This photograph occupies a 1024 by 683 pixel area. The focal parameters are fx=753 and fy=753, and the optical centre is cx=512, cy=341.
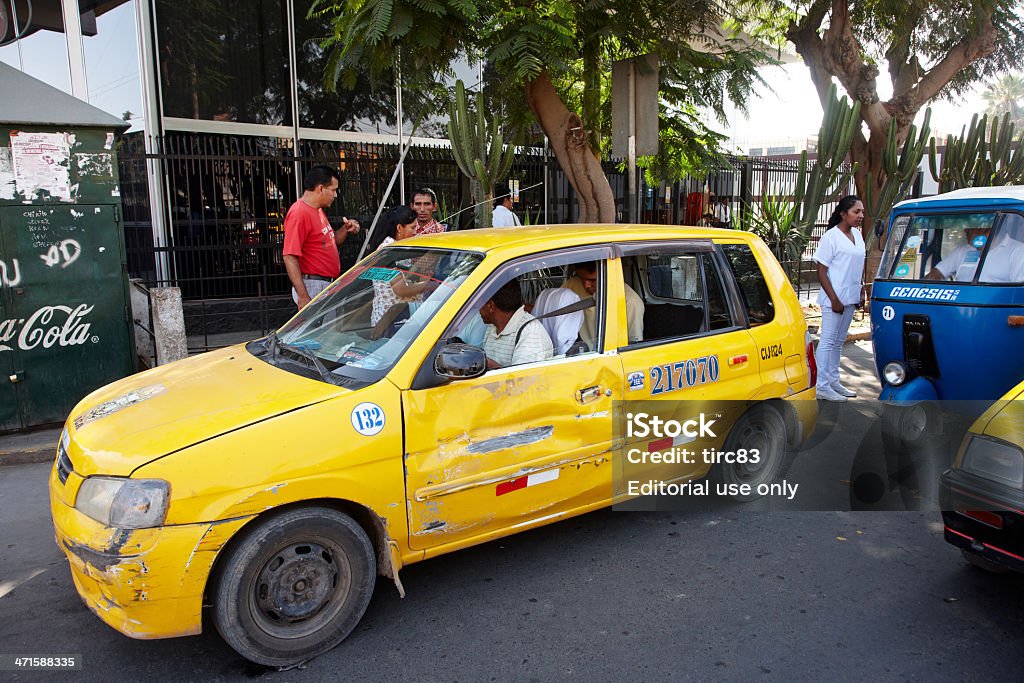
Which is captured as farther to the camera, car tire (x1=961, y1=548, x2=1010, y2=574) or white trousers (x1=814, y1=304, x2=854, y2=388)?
white trousers (x1=814, y1=304, x2=854, y2=388)

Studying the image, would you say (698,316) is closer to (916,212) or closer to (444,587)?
(444,587)

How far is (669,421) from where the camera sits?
420 centimetres

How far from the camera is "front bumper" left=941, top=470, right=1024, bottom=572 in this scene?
3162 millimetres

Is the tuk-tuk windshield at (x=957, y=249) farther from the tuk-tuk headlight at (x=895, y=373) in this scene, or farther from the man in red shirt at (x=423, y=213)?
the man in red shirt at (x=423, y=213)

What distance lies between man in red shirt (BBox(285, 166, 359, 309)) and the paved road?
99.0 inches

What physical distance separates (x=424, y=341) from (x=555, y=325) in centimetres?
93

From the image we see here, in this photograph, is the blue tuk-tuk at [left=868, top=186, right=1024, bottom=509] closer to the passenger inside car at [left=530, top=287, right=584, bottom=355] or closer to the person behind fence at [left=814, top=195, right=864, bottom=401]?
the person behind fence at [left=814, top=195, right=864, bottom=401]

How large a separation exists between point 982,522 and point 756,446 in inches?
60.7

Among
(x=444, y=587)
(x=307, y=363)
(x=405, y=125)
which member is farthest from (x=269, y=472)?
(x=405, y=125)

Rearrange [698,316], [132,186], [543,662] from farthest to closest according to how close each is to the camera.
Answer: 1. [132,186]
2. [698,316]
3. [543,662]

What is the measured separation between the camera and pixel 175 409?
3.19 m

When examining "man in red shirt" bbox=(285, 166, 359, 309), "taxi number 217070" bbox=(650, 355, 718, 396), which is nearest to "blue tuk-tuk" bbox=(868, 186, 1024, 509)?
"taxi number 217070" bbox=(650, 355, 718, 396)

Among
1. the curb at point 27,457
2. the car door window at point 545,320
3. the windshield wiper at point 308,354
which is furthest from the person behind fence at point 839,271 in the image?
the curb at point 27,457

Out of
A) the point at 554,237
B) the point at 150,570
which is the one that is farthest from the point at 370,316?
the point at 150,570
